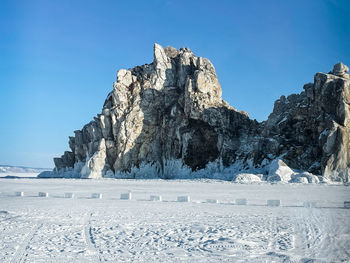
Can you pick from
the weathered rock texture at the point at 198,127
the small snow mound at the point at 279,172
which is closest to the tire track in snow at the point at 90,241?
the small snow mound at the point at 279,172

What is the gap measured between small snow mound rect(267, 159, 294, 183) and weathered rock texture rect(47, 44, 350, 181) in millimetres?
3529

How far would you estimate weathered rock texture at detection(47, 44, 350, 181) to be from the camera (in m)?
45.1

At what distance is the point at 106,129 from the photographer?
68.2 metres

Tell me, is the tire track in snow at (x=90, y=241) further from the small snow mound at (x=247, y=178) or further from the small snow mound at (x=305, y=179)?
the small snow mound at (x=247, y=178)

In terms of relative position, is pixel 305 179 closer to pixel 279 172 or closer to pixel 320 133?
pixel 279 172

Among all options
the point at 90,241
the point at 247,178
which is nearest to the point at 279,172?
the point at 247,178

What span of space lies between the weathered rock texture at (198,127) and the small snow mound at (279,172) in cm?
353

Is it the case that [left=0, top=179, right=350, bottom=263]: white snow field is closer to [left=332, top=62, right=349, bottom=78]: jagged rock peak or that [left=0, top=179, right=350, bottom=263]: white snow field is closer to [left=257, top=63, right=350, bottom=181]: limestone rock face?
[left=257, top=63, right=350, bottom=181]: limestone rock face

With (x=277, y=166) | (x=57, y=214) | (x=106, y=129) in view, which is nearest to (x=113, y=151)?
(x=106, y=129)

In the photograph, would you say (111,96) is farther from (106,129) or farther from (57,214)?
(57,214)

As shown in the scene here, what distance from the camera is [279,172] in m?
40.8

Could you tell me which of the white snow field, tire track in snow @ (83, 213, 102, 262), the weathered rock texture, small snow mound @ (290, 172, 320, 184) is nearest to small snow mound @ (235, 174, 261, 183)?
small snow mound @ (290, 172, 320, 184)

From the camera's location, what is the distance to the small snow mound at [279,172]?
131ft

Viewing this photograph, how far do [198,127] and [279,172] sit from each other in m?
22.2
